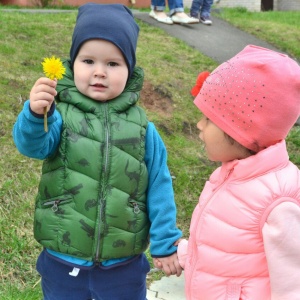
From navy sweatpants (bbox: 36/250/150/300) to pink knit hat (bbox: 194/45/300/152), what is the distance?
84 cm

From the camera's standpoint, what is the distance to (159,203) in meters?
2.66

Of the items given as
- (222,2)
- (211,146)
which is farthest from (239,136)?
(222,2)

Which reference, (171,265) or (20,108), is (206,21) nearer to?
(20,108)

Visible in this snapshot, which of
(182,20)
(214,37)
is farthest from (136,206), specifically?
(182,20)

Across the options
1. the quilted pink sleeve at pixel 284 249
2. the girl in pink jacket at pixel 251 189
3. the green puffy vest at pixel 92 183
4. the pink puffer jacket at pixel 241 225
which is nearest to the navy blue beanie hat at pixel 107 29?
the green puffy vest at pixel 92 183

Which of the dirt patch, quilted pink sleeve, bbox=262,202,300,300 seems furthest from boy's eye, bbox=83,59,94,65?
the dirt patch

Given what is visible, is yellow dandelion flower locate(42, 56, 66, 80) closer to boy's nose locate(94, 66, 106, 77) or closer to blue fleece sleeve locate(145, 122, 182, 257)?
boy's nose locate(94, 66, 106, 77)

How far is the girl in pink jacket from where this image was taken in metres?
2.07

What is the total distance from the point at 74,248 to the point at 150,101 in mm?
3701

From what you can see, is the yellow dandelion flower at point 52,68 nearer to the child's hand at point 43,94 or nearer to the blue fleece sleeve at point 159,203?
the child's hand at point 43,94

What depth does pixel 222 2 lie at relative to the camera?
64.4 ft

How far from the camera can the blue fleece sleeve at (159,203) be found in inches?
104

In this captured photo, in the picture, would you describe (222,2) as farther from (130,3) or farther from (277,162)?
(277,162)

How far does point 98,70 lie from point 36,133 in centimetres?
39
